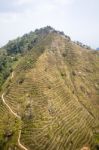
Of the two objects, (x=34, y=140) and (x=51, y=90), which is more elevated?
(x=51, y=90)

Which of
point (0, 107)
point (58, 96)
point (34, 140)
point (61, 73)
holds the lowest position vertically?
point (34, 140)

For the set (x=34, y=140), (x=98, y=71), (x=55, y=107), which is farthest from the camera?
(x=98, y=71)

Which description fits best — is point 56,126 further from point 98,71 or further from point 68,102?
point 98,71

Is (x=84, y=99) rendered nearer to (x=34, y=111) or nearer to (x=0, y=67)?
(x=34, y=111)

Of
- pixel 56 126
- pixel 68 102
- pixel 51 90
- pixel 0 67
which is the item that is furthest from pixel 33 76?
pixel 0 67

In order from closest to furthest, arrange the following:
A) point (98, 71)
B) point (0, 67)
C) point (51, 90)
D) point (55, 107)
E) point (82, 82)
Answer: point (55, 107)
point (51, 90)
point (82, 82)
point (98, 71)
point (0, 67)

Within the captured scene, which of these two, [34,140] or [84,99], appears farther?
[84,99]
